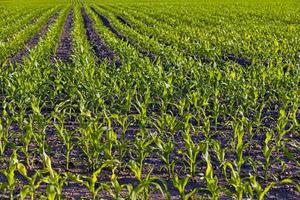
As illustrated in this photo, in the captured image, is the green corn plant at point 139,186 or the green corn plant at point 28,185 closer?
the green corn plant at point 139,186

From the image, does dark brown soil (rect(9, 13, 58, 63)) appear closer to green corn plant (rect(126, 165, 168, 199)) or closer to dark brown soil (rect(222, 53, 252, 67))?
dark brown soil (rect(222, 53, 252, 67))

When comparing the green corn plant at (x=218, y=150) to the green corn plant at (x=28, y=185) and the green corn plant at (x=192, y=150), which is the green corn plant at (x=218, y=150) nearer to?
the green corn plant at (x=192, y=150)

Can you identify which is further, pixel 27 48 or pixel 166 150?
pixel 27 48

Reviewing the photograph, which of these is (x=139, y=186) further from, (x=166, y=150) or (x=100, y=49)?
(x=100, y=49)

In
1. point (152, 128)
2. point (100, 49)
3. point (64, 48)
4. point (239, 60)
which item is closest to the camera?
point (152, 128)

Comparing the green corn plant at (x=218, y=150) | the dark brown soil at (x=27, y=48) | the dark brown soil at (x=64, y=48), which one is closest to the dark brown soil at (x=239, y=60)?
the dark brown soil at (x=64, y=48)

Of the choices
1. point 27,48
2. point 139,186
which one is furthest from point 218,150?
point 27,48

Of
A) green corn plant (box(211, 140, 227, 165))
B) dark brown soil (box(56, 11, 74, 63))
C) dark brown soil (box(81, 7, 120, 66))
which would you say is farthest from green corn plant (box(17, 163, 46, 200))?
dark brown soil (box(56, 11, 74, 63))

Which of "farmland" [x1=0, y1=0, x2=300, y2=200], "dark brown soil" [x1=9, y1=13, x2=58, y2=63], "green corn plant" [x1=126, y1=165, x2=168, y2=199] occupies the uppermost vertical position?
"green corn plant" [x1=126, y1=165, x2=168, y2=199]

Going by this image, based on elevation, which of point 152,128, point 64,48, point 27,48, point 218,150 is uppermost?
point 218,150

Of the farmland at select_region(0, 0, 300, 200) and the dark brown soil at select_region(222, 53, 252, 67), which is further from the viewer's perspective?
the dark brown soil at select_region(222, 53, 252, 67)

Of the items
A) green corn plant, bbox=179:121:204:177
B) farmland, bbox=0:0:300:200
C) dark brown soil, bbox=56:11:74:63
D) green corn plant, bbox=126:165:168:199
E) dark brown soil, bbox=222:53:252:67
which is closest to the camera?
green corn plant, bbox=126:165:168:199

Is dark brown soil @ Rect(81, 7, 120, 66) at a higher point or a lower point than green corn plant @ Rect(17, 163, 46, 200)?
lower

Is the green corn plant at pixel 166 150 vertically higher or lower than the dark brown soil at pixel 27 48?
higher
